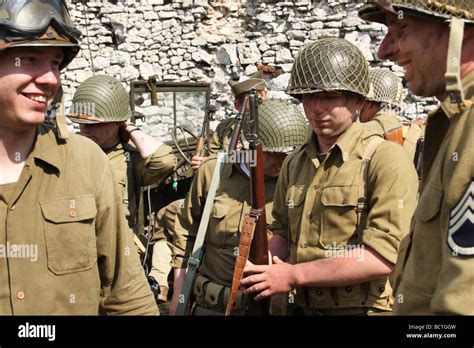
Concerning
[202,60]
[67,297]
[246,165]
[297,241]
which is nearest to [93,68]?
[202,60]

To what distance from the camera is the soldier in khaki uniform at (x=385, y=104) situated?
558 centimetres

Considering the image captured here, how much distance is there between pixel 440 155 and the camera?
6.94 ft

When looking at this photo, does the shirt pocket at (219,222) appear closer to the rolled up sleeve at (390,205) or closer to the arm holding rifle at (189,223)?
the arm holding rifle at (189,223)

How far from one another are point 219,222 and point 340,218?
108cm

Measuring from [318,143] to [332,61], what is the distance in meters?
0.44

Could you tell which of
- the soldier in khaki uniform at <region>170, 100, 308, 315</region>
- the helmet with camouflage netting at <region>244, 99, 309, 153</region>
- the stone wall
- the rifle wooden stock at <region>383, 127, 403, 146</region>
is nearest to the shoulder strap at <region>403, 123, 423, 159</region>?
the rifle wooden stock at <region>383, 127, 403, 146</region>

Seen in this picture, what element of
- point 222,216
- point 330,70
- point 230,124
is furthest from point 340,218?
point 230,124

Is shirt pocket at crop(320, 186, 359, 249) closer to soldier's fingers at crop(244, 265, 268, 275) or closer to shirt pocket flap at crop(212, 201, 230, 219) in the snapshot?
soldier's fingers at crop(244, 265, 268, 275)

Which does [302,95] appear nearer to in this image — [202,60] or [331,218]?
Answer: [331,218]

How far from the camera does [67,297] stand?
8.52 ft

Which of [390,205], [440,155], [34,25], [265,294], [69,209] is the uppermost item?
[34,25]

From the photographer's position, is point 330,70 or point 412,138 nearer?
point 330,70

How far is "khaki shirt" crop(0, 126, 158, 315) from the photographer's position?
2521 mm

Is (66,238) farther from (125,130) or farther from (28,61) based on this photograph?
(125,130)
